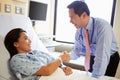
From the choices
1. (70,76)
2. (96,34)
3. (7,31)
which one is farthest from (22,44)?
(96,34)

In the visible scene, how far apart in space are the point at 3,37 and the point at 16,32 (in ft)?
0.57

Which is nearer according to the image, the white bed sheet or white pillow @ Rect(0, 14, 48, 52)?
the white bed sheet

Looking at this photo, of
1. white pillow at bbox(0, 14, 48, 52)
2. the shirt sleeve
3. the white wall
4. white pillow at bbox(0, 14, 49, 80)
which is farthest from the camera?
the white wall

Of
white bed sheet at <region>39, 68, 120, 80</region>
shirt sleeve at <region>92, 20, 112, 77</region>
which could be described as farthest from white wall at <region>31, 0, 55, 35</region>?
shirt sleeve at <region>92, 20, 112, 77</region>

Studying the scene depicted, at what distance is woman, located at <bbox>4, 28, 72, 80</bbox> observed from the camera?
55.2 inches

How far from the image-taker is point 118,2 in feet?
9.92

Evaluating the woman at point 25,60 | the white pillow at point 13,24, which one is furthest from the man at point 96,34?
the white pillow at point 13,24

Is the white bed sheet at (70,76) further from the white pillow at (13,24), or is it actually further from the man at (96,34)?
the white pillow at (13,24)

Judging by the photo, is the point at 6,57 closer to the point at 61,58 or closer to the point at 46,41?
the point at 61,58

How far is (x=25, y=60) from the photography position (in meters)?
1.43

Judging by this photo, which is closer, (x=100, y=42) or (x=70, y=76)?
(x=100, y=42)

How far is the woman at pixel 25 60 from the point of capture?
140 cm

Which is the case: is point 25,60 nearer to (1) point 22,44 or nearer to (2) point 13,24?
(1) point 22,44

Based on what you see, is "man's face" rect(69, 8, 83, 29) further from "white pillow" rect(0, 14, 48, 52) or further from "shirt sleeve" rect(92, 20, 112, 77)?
"white pillow" rect(0, 14, 48, 52)
